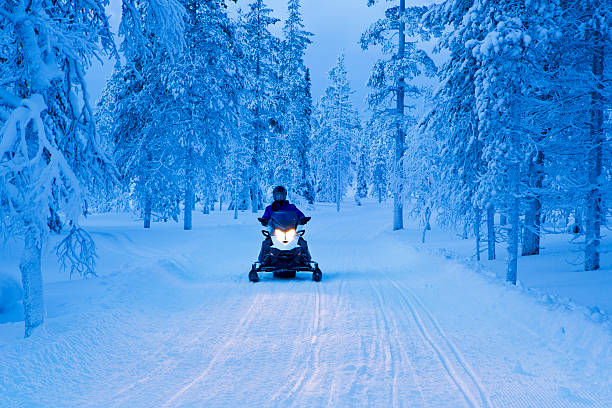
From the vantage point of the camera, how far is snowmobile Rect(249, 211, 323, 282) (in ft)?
32.7

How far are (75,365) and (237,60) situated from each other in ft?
57.5

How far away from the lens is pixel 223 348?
511cm

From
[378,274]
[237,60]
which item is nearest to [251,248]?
[378,274]

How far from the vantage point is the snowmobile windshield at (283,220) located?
10219 mm

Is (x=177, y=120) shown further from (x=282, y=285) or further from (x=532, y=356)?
(x=532, y=356)

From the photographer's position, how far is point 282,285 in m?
9.45

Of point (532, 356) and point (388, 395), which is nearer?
point (388, 395)

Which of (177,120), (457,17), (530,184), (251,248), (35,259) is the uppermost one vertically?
(457,17)

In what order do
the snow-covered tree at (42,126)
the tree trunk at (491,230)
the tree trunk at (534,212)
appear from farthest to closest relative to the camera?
the tree trunk at (491,230) < the tree trunk at (534,212) < the snow-covered tree at (42,126)

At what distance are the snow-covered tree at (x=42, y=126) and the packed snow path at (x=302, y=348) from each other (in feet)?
4.49

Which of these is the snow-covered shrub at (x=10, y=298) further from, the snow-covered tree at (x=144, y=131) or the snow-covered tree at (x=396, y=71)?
the snow-covered tree at (x=396, y=71)

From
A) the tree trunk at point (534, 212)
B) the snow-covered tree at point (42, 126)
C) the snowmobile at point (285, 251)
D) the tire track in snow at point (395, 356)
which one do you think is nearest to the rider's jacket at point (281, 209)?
the snowmobile at point (285, 251)

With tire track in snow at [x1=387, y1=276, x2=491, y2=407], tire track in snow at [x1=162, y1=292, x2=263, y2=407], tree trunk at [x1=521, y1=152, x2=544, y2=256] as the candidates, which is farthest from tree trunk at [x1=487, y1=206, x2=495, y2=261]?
tire track in snow at [x1=162, y1=292, x2=263, y2=407]

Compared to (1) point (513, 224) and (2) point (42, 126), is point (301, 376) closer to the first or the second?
(2) point (42, 126)
